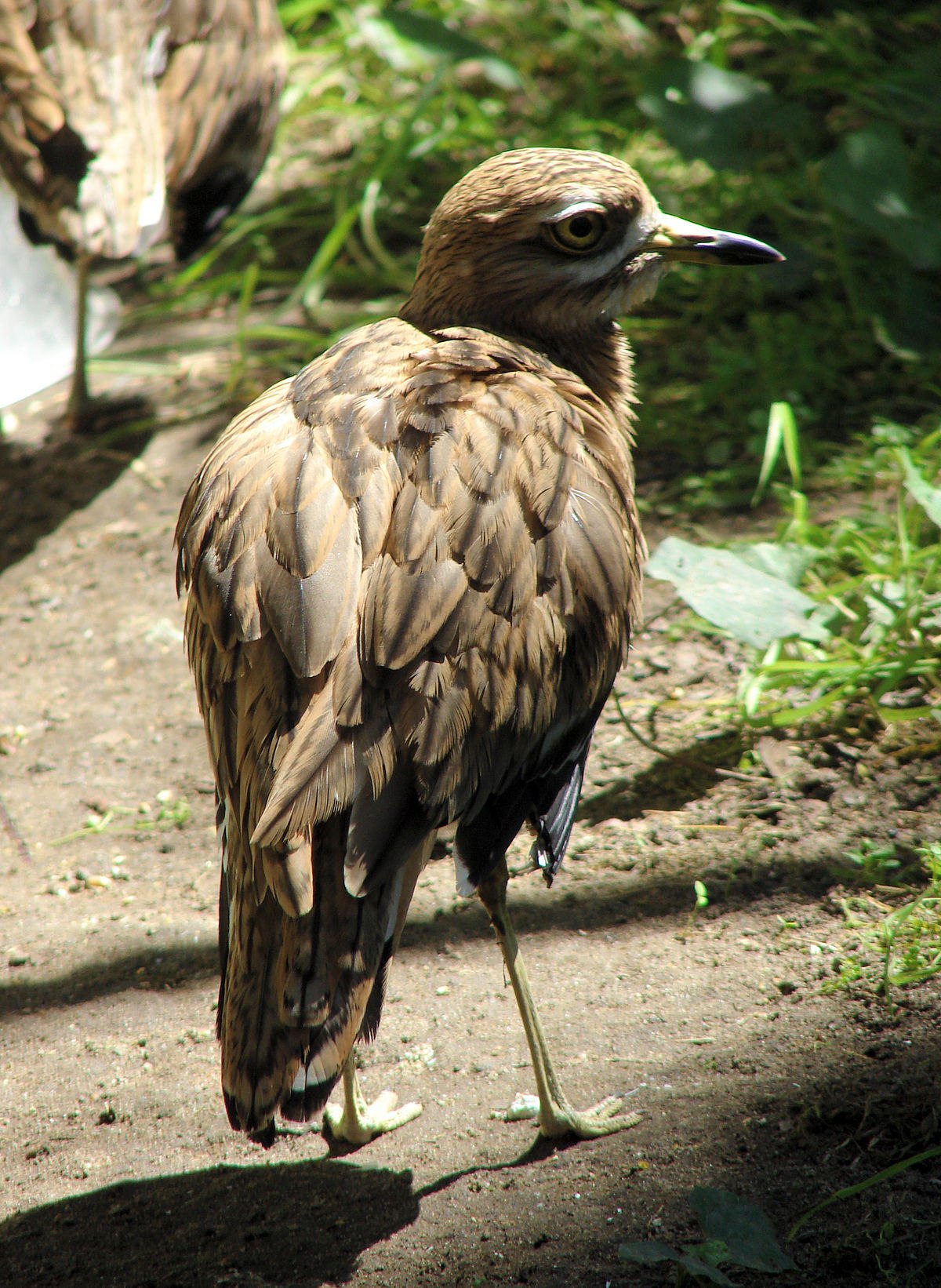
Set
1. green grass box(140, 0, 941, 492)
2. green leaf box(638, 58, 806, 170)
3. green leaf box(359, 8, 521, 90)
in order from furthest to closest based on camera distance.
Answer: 1. green leaf box(359, 8, 521, 90)
2. green leaf box(638, 58, 806, 170)
3. green grass box(140, 0, 941, 492)

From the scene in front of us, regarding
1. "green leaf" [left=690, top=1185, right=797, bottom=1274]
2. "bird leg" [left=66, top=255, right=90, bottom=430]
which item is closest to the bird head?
"green leaf" [left=690, top=1185, right=797, bottom=1274]

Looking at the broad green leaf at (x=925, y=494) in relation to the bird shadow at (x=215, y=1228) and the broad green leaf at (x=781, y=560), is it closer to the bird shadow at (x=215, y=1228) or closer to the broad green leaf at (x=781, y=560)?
the broad green leaf at (x=781, y=560)

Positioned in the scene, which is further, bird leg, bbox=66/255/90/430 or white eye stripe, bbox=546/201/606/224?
bird leg, bbox=66/255/90/430

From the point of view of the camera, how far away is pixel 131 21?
496 cm

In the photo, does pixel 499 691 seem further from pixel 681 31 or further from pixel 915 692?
pixel 681 31

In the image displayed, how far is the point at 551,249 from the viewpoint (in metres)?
2.95

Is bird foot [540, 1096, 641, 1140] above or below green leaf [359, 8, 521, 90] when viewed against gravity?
below

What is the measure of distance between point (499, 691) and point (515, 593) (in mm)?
188

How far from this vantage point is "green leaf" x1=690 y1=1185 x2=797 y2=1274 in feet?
6.66

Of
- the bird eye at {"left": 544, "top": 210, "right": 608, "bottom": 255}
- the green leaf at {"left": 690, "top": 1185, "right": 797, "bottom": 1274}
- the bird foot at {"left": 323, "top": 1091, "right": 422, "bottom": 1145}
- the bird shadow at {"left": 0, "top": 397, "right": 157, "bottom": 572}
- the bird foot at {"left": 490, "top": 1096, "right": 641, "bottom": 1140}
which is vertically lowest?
the bird foot at {"left": 323, "top": 1091, "right": 422, "bottom": 1145}

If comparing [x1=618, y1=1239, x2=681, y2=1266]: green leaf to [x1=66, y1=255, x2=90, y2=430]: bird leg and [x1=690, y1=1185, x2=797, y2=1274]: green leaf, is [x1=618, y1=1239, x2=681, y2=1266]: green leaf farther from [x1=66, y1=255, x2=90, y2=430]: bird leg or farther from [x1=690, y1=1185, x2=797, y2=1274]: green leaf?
[x1=66, y1=255, x2=90, y2=430]: bird leg

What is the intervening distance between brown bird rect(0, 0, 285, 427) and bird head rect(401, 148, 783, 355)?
6.73 feet

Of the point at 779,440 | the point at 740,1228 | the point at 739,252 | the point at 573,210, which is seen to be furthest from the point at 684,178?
the point at 740,1228

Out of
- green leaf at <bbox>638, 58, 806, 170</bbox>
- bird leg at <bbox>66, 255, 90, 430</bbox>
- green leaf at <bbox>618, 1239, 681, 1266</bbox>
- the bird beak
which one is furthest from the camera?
bird leg at <bbox>66, 255, 90, 430</bbox>
